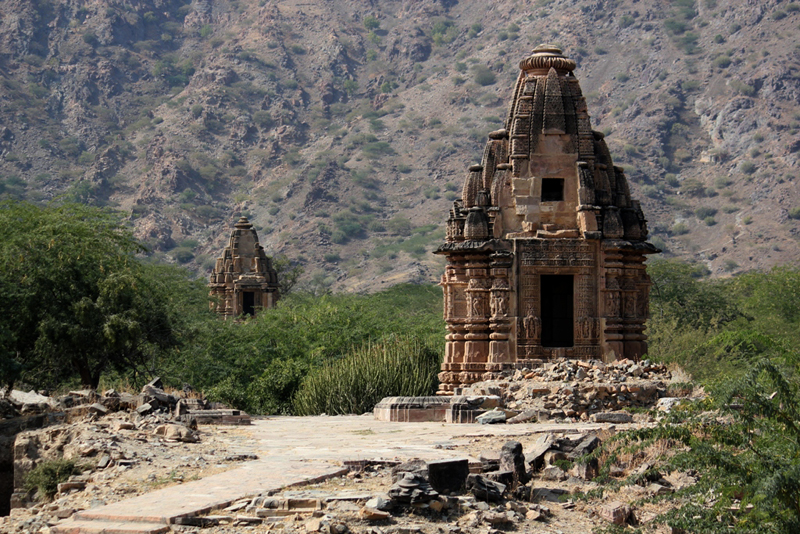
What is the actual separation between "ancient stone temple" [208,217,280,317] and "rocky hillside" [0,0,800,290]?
40858mm

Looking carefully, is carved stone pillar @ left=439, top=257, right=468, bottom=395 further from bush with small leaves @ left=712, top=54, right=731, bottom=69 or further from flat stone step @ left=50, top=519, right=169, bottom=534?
bush with small leaves @ left=712, top=54, right=731, bottom=69

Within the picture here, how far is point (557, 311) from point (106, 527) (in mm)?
12805

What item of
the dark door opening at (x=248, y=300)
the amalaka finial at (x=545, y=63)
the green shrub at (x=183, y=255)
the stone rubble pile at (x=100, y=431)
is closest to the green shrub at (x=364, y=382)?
the stone rubble pile at (x=100, y=431)

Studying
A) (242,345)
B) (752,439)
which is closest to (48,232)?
(242,345)

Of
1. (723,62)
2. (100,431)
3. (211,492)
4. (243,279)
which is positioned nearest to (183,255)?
(723,62)

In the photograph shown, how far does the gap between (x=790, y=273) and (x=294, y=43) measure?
110781 mm

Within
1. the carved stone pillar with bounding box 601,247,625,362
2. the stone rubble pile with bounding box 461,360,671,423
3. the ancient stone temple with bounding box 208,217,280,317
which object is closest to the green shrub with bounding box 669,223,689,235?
the ancient stone temple with bounding box 208,217,280,317

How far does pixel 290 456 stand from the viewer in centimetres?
1173

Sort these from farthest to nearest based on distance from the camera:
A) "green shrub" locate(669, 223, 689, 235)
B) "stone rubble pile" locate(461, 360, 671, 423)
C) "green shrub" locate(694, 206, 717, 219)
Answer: "green shrub" locate(694, 206, 717, 219)
"green shrub" locate(669, 223, 689, 235)
"stone rubble pile" locate(461, 360, 671, 423)

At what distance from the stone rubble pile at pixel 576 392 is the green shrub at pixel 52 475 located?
614 centimetres

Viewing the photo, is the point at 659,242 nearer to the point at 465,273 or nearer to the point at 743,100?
the point at 743,100

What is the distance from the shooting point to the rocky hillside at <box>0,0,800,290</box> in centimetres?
9994

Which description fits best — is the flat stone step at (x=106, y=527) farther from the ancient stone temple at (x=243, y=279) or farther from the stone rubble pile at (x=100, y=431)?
the ancient stone temple at (x=243, y=279)

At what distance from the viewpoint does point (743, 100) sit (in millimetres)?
105062
